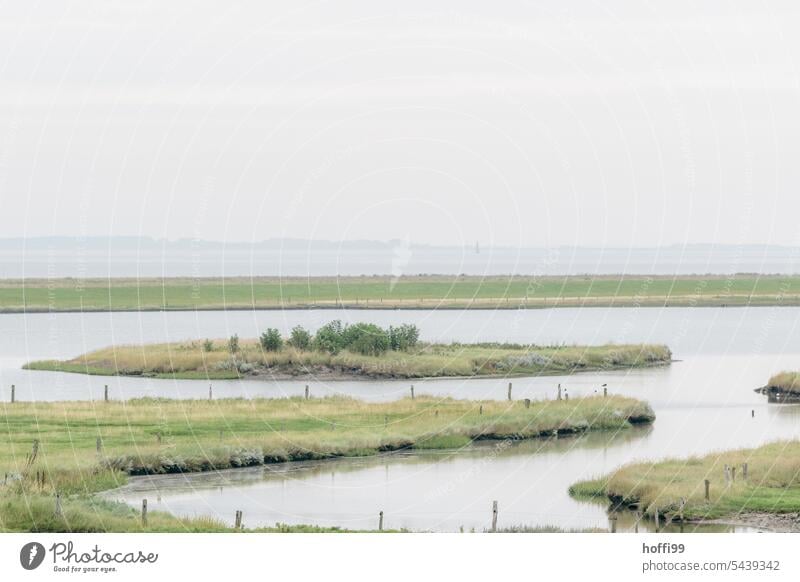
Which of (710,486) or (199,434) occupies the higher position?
(199,434)

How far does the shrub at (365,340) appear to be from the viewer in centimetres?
7912

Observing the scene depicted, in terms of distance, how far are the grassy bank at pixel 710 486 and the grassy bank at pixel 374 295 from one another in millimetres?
90720

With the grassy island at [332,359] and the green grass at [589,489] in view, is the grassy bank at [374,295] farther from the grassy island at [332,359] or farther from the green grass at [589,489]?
the green grass at [589,489]

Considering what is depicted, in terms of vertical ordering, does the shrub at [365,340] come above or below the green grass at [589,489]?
above

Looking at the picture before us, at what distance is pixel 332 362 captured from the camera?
7675cm

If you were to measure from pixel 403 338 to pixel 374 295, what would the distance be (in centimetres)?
7560

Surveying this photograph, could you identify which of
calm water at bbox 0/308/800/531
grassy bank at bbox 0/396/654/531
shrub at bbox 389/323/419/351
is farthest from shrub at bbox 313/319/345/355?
grassy bank at bbox 0/396/654/531

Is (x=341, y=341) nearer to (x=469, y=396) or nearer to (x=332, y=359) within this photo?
(x=332, y=359)

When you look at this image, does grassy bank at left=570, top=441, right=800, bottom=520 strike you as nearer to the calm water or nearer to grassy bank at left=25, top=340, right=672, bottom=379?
the calm water

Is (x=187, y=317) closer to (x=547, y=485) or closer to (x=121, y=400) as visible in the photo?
(x=121, y=400)

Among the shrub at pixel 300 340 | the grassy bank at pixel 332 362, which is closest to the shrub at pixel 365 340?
the grassy bank at pixel 332 362

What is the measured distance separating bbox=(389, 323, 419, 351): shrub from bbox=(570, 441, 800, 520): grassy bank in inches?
1524

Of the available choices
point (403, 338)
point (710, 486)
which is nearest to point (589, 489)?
point (710, 486)

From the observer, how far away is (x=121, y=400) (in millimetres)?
60000
